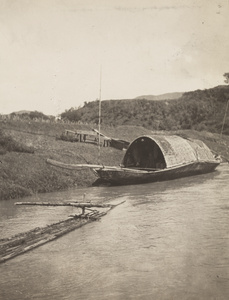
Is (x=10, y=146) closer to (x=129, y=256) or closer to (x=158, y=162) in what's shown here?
(x=158, y=162)

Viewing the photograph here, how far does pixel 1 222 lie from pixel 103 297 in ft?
16.2

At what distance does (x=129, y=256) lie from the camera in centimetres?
655

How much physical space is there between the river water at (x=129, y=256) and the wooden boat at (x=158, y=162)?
4066 mm

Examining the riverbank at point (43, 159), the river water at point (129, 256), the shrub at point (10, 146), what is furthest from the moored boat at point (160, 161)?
the river water at point (129, 256)

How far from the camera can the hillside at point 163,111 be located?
4147 cm

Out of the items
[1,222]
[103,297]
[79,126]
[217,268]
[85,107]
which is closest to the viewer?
[103,297]

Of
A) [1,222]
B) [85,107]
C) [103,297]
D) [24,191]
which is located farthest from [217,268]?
[85,107]

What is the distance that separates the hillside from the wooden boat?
757 inches

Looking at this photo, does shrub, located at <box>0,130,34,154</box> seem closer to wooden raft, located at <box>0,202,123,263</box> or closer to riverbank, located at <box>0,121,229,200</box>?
riverbank, located at <box>0,121,229,200</box>

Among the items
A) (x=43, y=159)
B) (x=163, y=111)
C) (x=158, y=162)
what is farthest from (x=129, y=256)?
(x=163, y=111)

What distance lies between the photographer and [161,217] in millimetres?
9430

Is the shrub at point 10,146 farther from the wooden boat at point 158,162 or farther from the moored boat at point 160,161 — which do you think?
the moored boat at point 160,161

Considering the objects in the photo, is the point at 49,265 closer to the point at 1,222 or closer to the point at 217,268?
the point at 217,268

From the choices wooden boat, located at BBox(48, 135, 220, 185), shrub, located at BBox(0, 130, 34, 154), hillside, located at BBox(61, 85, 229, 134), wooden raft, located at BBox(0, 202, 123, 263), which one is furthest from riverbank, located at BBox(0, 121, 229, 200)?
hillside, located at BBox(61, 85, 229, 134)
